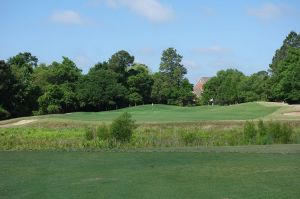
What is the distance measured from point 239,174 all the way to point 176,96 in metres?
97.2

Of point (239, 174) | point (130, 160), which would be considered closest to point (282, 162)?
point (239, 174)

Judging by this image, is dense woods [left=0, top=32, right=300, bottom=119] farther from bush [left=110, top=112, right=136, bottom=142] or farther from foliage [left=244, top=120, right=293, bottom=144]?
foliage [left=244, top=120, right=293, bottom=144]

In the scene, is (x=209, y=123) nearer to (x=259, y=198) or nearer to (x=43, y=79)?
(x=259, y=198)

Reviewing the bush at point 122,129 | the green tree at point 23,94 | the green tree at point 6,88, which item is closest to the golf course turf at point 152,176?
the bush at point 122,129

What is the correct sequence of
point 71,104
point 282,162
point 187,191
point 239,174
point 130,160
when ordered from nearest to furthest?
point 187,191 → point 239,174 → point 282,162 → point 130,160 → point 71,104

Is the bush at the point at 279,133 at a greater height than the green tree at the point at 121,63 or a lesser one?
lesser

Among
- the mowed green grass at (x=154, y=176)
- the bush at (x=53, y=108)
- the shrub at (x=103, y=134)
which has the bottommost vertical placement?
the mowed green grass at (x=154, y=176)

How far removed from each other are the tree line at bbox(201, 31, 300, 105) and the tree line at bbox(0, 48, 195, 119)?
11.0 metres

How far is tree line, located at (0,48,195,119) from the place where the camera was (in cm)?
7694

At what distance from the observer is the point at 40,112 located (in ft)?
271

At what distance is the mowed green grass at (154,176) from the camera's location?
36.4ft

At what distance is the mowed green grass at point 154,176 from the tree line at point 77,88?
55946mm

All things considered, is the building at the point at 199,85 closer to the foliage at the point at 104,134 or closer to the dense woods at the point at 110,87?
the dense woods at the point at 110,87

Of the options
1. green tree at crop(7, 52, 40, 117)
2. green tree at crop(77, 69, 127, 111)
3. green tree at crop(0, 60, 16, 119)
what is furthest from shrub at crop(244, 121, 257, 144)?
green tree at crop(77, 69, 127, 111)
